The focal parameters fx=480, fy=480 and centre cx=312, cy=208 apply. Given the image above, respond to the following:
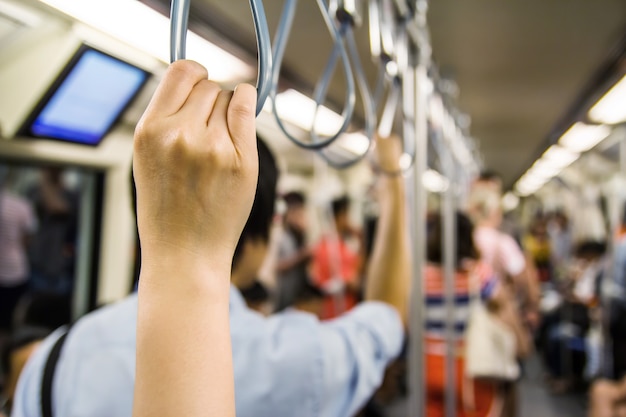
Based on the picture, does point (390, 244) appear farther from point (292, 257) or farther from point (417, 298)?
point (292, 257)

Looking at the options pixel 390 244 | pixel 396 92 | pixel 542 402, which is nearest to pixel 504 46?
pixel 396 92

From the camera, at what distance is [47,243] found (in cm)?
212

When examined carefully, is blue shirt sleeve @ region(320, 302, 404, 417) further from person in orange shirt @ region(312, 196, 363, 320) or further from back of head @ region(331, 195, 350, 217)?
back of head @ region(331, 195, 350, 217)

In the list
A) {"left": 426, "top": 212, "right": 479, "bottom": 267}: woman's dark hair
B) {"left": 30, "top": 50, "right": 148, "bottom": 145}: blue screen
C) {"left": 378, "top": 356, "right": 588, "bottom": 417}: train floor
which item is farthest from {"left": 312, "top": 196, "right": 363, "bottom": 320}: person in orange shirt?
{"left": 30, "top": 50, "right": 148, "bottom": 145}: blue screen

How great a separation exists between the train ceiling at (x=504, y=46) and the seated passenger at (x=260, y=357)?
19.1 inches

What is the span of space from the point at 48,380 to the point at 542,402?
464cm

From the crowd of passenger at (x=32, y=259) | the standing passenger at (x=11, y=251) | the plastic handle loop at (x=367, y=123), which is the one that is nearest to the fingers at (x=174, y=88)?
the plastic handle loop at (x=367, y=123)

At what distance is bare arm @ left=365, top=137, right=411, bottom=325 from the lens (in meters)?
1.07

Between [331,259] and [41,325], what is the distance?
1823 mm

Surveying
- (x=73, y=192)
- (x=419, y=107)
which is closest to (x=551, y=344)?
(x=419, y=107)

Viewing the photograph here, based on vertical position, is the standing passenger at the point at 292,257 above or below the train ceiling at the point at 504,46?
below

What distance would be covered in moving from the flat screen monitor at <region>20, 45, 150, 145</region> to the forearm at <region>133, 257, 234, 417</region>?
456mm

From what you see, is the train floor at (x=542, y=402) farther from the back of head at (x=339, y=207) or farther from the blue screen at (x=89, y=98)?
the blue screen at (x=89, y=98)

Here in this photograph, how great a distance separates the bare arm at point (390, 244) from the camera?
1.07 metres
